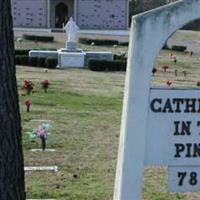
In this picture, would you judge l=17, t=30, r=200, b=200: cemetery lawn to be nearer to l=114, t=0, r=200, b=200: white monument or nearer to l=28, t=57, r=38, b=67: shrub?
l=114, t=0, r=200, b=200: white monument

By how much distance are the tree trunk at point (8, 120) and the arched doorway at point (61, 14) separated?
6250 centimetres

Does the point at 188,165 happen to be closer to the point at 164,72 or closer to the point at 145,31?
the point at 145,31

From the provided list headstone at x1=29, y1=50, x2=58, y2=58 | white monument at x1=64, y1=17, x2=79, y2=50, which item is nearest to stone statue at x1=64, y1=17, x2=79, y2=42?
white monument at x1=64, y1=17, x2=79, y2=50

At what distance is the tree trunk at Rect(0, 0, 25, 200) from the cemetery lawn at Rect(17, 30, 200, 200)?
2.01m

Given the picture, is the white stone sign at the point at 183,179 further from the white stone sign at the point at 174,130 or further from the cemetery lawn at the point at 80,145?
the cemetery lawn at the point at 80,145

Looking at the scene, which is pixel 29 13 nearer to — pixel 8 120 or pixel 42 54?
pixel 42 54

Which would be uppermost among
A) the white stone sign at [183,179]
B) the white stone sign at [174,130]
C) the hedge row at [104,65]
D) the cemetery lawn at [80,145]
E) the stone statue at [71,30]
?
the white stone sign at [174,130]

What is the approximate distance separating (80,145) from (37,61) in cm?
1836

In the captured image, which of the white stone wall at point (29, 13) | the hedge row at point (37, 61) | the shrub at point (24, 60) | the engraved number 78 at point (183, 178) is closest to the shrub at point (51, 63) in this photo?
the hedge row at point (37, 61)

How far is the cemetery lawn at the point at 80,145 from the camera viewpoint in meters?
6.74

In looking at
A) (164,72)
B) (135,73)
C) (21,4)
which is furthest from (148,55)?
(21,4)

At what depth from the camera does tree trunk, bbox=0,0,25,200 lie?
429 centimetres

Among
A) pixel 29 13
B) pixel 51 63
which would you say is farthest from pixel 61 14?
pixel 51 63

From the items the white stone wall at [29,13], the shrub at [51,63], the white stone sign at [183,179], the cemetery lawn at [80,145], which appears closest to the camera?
the white stone sign at [183,179]
